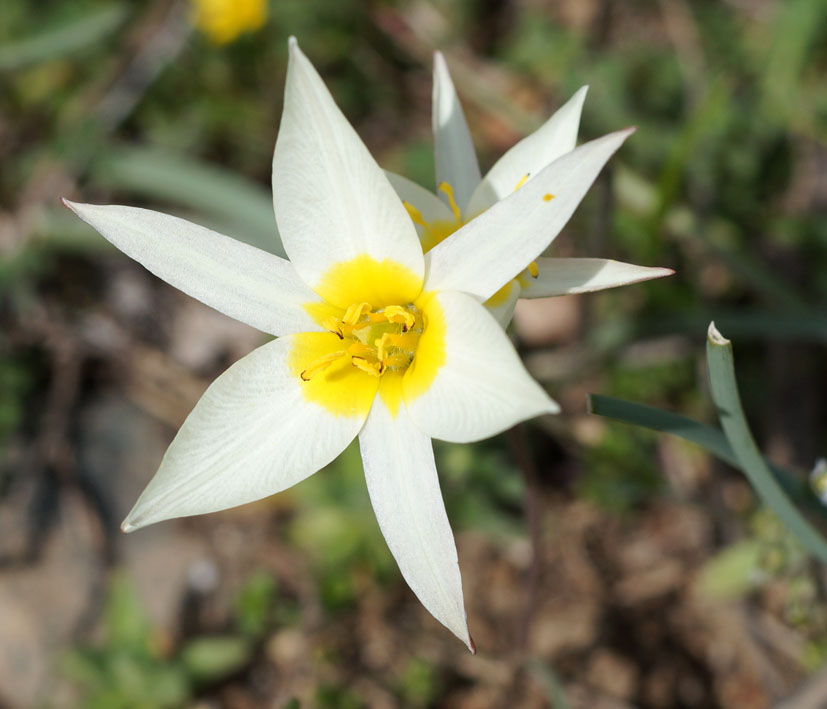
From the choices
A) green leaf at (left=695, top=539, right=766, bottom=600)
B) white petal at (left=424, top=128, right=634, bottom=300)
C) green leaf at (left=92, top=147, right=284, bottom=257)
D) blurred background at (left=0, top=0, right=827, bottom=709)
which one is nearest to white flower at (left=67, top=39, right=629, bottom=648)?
white petal at (left=424, top=128, right=634, bottom=300)

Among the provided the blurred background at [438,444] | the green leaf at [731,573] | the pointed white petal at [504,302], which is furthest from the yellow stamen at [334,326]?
the green leaf at [731,573]

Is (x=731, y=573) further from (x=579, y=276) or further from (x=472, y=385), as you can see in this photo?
(x=472, y=385)

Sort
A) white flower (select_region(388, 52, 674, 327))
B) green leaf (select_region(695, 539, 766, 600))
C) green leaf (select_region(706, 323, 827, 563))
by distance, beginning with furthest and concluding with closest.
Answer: green leaf (select_region(695, 539, 766, 600)) → white flower (select_region(388, 52, 674, 327)) → green leaf (select_region(706, 323, 827, 563))

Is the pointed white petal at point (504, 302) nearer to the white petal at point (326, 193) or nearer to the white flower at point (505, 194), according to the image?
the white flower at point (505, 194)

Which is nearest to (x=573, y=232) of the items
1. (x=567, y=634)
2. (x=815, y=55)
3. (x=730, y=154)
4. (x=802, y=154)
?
(x=730, y=154)

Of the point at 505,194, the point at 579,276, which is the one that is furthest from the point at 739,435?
the point at 505,194

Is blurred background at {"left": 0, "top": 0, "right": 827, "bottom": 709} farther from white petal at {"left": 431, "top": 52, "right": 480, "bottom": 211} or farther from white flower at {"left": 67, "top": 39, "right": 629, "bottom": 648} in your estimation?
white flower at {"left": 67, "top": 39, "right": 629, "bottom": 648}

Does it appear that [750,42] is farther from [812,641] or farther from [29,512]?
[29,512]
